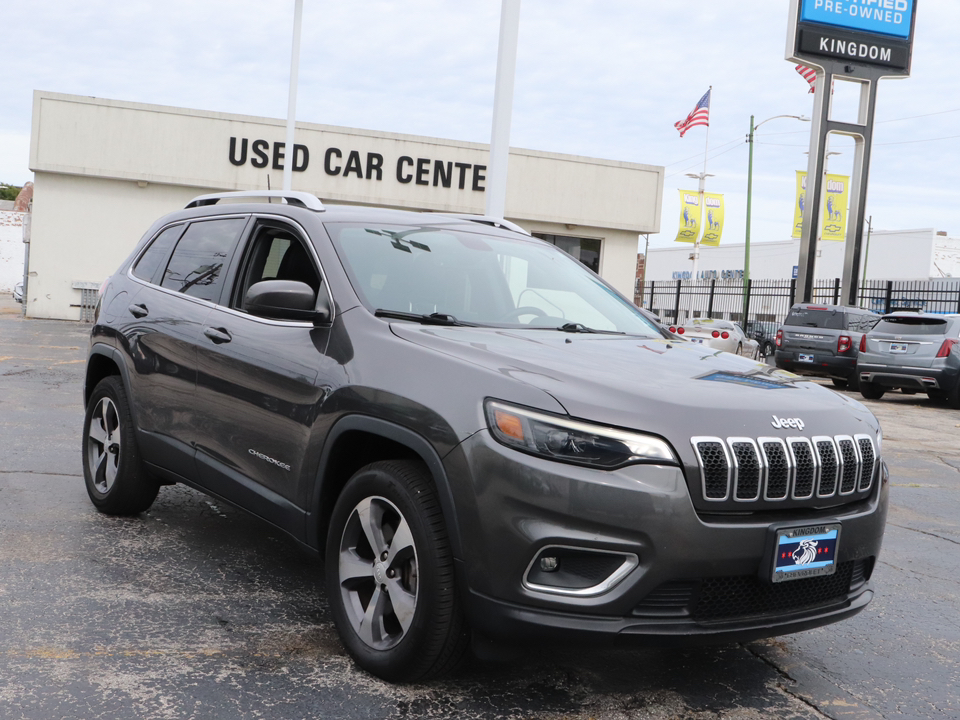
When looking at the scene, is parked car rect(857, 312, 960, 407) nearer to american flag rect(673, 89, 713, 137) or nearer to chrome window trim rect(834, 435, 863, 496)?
chrome window trim rect(834, 435, 863, 496)

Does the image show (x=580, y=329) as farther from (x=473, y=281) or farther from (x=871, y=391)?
(x=871, y=391)

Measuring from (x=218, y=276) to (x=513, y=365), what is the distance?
2.10 m

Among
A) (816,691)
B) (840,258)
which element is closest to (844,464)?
(816,691)

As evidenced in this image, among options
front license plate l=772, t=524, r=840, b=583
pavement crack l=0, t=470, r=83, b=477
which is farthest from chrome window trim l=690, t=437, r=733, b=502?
pavement crack l=0, t=470, r=83, b=477

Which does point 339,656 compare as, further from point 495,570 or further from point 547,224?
point 547,224

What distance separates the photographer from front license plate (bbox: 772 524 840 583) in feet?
9.96

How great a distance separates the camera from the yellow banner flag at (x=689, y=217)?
39.4 meters

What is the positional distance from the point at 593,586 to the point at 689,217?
3801 cm

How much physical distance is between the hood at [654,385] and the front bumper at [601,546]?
18cm

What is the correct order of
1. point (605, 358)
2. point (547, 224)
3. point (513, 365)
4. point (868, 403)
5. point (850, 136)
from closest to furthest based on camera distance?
point (513, 365) < point (605, 358) < point (868, 403) < point (850, 136) < point (547, 224)

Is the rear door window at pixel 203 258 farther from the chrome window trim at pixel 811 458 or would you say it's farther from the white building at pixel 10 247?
the white building at pixel 10 247

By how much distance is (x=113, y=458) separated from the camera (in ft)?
17.8

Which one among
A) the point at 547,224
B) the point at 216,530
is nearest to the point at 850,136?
the point at 547,224

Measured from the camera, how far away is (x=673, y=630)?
9.72 ft
